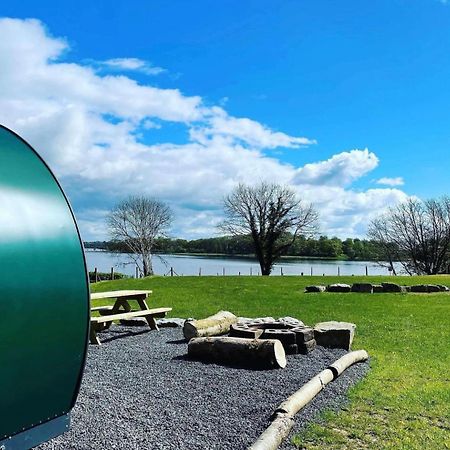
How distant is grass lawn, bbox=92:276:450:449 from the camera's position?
5.51 meters

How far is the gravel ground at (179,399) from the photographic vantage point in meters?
5.11

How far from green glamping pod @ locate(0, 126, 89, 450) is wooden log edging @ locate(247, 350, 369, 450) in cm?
184

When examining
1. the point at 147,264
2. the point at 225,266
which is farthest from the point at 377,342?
the point at 147,264

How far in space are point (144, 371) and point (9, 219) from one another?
4.94m

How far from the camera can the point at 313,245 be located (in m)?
56.9

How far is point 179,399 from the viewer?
6.44 meters

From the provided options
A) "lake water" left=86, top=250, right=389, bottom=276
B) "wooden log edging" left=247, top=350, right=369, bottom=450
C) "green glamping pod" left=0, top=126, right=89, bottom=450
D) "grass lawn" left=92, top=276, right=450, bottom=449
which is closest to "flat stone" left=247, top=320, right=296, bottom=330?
"grass lawn" left=92, top=276, right=450, bottom=449

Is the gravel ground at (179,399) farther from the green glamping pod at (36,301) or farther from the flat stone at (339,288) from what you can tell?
the flat stone at (339,288)

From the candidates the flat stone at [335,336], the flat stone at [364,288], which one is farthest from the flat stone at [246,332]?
the flat stone at [364,288]

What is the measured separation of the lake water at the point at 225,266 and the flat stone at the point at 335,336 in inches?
1131

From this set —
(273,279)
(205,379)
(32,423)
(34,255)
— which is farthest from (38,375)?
(273,279)

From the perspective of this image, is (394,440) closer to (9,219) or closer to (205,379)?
Answer: (205,379)

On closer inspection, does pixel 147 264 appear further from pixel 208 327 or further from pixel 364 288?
pixel 208 327

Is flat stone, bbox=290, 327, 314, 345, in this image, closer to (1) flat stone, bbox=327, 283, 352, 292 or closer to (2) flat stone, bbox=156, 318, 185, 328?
(2) flat stone, bbox=156, 318, 185, 328
